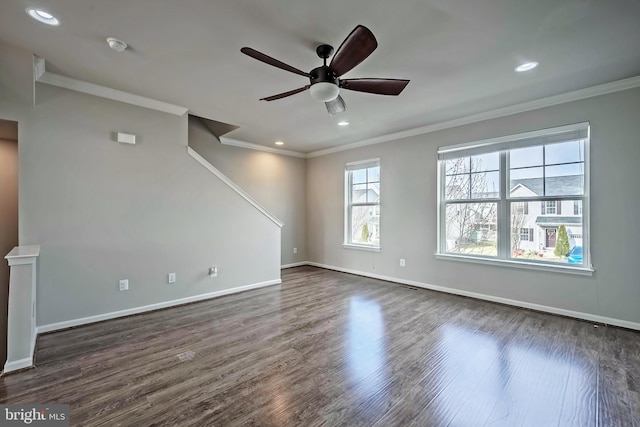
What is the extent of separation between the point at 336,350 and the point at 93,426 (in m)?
1.79

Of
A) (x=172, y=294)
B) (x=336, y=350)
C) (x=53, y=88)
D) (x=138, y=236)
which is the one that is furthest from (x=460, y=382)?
(x=53, y=88)

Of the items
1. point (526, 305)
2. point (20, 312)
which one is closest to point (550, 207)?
point (526, 305)

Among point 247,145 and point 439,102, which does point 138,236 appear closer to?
point 247,145

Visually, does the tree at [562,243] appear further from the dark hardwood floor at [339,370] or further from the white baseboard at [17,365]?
the white baseboard at [17,365]

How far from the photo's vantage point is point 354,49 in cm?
202

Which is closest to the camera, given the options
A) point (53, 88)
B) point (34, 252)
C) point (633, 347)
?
point (34, 252)

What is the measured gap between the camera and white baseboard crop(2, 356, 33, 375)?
228 cm

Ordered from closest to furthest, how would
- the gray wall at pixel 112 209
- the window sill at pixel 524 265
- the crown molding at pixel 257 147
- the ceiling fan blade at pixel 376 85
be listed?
the ceiling fan blade at pixel 376 85 < the gray wall at pixel 112 209 < the window sill at pixel 524 265 < the crown molding at pixel 257 147

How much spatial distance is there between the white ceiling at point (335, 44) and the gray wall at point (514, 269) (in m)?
0.46

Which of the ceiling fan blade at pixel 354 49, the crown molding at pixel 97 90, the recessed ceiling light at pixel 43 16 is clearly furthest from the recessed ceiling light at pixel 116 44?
the ceiling fan blade at pixel 354 49

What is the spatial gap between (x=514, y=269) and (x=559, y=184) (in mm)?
1235

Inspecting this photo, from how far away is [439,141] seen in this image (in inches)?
184

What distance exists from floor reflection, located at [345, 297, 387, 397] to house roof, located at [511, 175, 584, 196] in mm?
2617

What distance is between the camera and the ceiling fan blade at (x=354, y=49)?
1848mm
